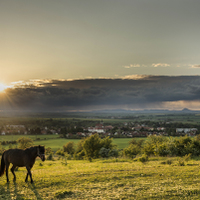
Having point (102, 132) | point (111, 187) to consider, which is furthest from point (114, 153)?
point (102, 132)

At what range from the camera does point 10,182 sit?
11.5 metres

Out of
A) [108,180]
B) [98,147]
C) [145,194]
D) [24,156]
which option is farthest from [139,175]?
[98,147]

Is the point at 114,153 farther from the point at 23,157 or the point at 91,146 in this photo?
the point at 23,157

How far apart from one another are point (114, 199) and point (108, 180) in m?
3.24

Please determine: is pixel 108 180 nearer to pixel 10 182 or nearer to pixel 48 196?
pixel 48 196

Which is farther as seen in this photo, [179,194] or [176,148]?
[176,148]

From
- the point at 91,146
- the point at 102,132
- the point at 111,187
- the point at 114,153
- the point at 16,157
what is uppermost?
the point at 16,157

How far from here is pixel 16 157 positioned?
11586mm

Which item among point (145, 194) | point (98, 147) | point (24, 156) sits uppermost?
point (24, 156)

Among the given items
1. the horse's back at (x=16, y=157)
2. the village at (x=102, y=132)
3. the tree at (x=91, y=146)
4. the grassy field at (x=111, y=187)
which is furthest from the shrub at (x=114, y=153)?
the village at (x=102, y=132)

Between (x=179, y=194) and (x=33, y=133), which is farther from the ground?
Result: (x=179, y=194)

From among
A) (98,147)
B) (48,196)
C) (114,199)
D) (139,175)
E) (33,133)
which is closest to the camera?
(114,199)

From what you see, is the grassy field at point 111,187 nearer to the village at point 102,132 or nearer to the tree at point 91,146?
the tree at point 91,146

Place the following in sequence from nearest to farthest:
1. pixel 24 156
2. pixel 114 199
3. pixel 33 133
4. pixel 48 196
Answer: pixel 114 199 → pixel 48 196 → pixel 24 156 → pixel 33 133
